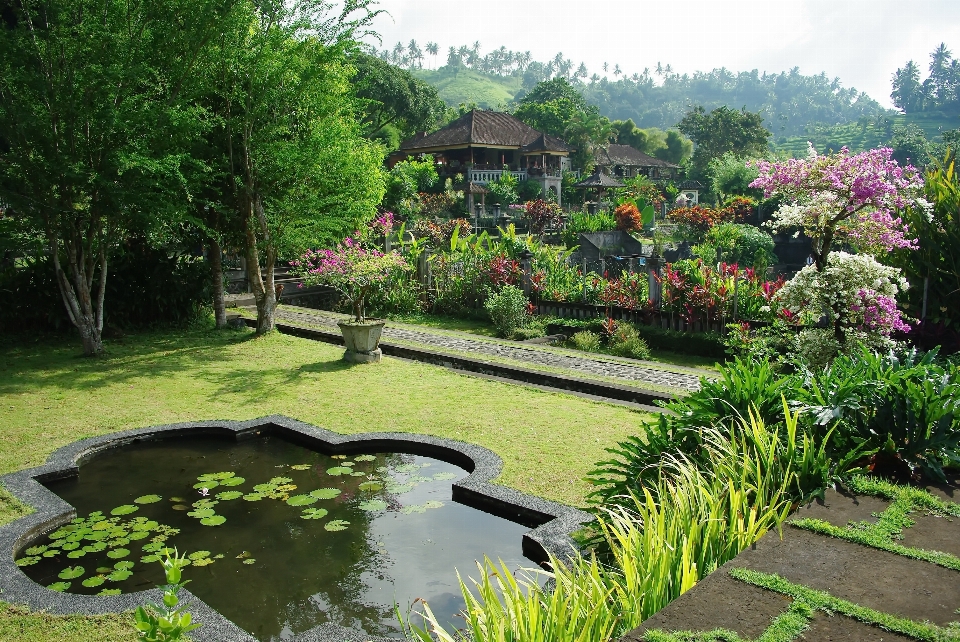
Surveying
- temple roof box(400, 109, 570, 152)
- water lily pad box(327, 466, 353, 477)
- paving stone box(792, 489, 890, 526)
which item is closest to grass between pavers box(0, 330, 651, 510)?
water lily pad box(327, 466, 353, 477)

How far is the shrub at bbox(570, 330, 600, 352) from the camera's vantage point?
13.1 metres

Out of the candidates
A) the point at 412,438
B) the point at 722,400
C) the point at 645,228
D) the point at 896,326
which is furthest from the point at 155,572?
the point at 645,228

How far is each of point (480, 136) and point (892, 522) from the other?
151ft

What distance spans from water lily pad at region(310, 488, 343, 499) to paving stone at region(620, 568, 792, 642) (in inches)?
146

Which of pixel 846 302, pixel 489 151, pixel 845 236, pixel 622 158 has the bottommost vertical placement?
pixel 846 302

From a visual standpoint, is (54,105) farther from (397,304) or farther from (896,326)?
(896,326)

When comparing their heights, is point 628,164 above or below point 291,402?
above

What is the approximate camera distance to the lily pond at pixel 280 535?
14.5ft

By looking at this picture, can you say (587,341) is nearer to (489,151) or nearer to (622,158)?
(489,151)

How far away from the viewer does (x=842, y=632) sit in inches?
102

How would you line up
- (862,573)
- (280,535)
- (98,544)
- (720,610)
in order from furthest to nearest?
(280,535) → (98,544) → (862,573) → (720,610)

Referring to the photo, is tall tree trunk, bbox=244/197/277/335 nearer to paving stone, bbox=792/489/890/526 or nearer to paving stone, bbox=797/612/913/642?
paving stone, bbox=792/489/890/526

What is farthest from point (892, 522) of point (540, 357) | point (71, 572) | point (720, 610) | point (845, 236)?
point (540, 357)

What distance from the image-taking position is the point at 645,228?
3881cm
